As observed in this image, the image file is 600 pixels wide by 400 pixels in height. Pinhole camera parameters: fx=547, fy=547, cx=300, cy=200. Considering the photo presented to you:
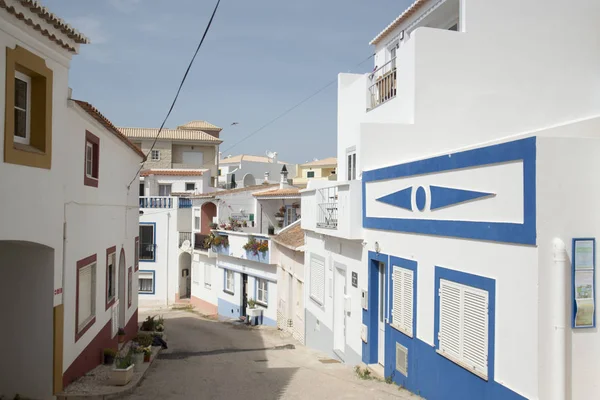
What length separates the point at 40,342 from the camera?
30.1 feet

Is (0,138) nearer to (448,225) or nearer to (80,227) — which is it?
(80,227)

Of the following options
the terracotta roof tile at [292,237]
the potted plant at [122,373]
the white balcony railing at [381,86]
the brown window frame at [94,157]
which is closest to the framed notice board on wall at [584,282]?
the white balcony railing at [381,86]

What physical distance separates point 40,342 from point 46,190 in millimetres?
2588

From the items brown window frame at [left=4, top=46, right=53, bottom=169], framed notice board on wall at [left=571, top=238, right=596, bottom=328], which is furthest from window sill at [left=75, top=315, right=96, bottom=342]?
framed notice board on wall at [left=571, top=238, right=596, bottom=328]

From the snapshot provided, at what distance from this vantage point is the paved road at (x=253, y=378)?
422 inches

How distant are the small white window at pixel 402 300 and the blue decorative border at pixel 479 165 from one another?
897mm

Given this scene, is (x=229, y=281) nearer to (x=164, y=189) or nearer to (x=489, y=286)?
(x=164, y=189)

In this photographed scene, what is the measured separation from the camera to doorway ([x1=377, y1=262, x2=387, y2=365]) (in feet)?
40.2

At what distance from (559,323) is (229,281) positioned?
77.0ft

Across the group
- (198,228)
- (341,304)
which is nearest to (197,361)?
(341,304)

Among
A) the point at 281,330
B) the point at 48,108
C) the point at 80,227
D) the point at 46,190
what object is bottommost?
the point at 281,330

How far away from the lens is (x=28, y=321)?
9.15 meters

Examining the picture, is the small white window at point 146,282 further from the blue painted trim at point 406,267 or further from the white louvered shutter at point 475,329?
the white louvered shutter at point 475,329

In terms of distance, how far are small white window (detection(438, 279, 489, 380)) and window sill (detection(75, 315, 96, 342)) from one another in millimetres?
6984
